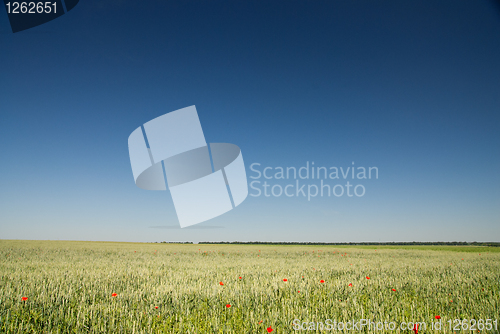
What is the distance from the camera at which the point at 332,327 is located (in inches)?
125

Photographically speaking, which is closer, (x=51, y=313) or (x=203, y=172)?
(x=51, y=313)

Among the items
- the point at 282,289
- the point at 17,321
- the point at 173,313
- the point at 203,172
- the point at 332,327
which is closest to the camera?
the point at 332,327

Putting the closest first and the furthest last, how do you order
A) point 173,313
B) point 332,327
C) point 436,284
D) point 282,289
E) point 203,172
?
point 332,327, point 173,313, point 282,289, point 436,284, point 203,172

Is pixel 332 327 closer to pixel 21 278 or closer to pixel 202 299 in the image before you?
pixel 202 299

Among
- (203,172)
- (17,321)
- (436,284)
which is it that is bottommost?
(436,284)

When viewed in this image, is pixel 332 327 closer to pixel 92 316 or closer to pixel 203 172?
pixel 92 316

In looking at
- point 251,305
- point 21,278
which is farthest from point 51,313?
point 21,278

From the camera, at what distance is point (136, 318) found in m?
3.55

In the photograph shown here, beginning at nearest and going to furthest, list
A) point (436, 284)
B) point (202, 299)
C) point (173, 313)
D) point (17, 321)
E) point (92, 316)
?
point (17, 321) → point (92, 316) → point (173, 313) → point (202, 299) → point (436, 284)

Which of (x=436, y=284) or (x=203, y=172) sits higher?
(x=203, y=172)

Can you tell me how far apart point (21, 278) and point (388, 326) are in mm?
8731

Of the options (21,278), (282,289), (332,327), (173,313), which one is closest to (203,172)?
(21,278)

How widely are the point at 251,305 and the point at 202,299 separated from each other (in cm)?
96

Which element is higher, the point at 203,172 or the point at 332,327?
the point at 203,172
